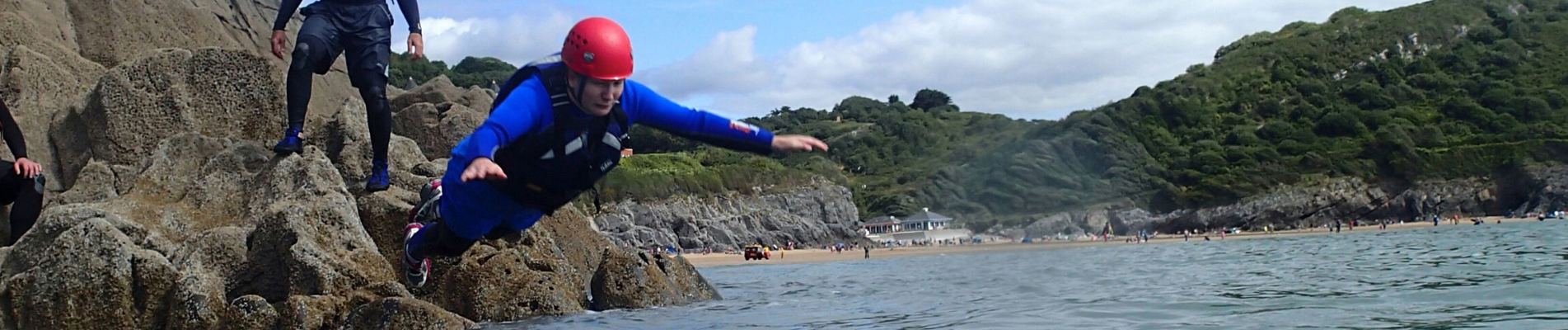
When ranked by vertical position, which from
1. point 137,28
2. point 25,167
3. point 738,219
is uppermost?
point 137,28

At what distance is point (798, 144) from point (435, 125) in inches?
409

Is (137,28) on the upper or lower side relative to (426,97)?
upper

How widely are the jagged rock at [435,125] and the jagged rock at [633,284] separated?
2.66 m

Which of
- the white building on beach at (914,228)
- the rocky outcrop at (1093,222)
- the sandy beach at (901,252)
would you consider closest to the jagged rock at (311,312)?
the rocky outcrop at (1093,222)

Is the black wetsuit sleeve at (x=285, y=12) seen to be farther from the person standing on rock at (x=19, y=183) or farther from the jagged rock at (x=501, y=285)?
the jagged rock at (x=501, y=285)

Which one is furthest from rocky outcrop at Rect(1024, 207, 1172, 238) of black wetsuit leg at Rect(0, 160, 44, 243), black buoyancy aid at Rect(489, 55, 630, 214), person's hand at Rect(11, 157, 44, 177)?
black buoyancy aid at Rect(489, 55, 630, 214)

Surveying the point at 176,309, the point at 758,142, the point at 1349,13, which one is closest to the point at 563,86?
the point at 758,142

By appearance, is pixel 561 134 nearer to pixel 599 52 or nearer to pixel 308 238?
pixel 599 52

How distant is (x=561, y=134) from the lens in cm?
557

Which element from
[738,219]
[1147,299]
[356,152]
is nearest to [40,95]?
[356,152]

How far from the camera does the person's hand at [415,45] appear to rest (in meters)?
9.16

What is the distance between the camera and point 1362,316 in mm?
9242

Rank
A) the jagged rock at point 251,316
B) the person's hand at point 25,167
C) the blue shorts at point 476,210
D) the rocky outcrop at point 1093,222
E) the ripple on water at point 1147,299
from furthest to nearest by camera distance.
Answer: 1. the rocky outcrop at point 1093,222
2. the ripple on water at point 1147,299
3. the jagged rock at point 251,316
4. the person's hand at point 25,167
5. the blue shorts at point 476,210

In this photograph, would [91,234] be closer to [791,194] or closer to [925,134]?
[925,134]
